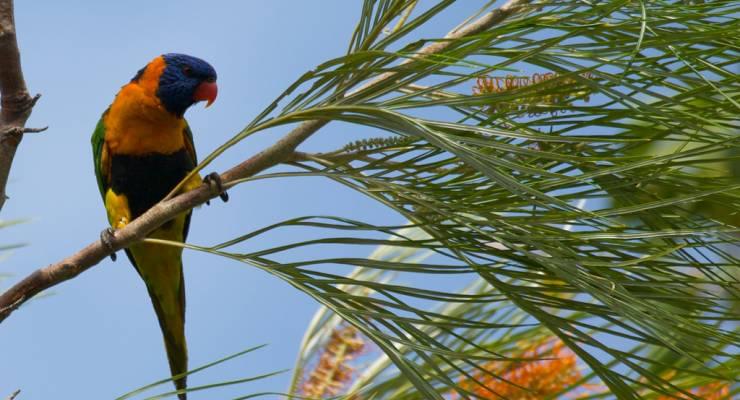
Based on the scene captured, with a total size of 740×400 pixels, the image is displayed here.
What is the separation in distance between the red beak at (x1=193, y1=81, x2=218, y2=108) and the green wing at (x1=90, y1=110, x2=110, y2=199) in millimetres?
276

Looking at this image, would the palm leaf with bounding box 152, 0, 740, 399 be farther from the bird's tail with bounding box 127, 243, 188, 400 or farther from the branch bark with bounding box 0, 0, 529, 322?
the bird's tail with bounding box 127, 243, 188, 400

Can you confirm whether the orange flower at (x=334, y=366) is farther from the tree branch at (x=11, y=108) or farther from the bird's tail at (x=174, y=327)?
→ the tree branch at (x=11, y=108)

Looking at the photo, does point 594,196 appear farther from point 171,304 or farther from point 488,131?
point 171,304

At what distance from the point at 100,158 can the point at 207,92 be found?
39cm

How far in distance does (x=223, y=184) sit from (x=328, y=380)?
2.13ft

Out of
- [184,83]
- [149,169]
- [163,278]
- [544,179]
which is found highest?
[184,83]

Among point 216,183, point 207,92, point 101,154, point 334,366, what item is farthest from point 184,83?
point 216,183

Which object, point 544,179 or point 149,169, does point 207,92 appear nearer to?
point 149,169

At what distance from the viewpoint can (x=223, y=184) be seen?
1104mm

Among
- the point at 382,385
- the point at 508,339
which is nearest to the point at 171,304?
the point at 382,385

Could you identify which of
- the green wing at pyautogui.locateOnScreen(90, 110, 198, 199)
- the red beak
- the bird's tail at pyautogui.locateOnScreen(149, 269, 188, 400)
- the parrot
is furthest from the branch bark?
the red beak

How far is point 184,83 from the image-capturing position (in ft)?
7.82

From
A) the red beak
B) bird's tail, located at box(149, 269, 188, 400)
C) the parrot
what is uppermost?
the red beak

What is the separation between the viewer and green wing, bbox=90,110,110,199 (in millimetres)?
2254
